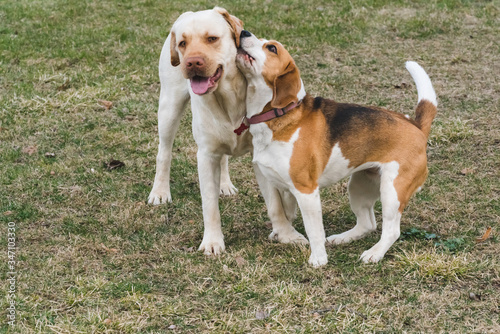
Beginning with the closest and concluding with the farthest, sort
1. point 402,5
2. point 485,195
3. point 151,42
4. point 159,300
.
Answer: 1. point 159,300
2. point 485,195
3. point 151,42
4. point 402,5

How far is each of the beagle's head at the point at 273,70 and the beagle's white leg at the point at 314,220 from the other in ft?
2.01

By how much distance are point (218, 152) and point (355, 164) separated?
0.98 meters

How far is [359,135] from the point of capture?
4.46 meters

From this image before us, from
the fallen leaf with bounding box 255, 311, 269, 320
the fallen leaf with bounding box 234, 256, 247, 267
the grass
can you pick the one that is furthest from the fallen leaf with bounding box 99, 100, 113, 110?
the fallen leaf with bounding box 255, 311, 269, 320

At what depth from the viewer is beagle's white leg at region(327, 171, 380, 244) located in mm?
4812

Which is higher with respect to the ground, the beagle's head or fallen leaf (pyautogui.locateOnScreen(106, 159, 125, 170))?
the beagle's head

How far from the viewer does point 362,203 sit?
4.88m

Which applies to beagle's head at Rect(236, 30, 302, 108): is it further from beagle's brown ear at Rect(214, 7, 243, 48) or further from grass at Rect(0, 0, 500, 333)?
grass at Rect(0, 0, 500, 333)

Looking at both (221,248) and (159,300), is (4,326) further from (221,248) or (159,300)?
(221,248)

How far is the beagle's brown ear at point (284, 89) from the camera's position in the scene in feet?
13.9

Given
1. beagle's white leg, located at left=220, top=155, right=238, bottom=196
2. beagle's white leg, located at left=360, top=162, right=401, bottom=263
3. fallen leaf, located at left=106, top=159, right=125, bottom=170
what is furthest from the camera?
fallen leaf, located at left=106, top=159, right=125, bottom=170

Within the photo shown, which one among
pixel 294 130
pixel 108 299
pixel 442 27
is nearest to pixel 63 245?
pixel 108 299

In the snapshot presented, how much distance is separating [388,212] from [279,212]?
2.76 ft

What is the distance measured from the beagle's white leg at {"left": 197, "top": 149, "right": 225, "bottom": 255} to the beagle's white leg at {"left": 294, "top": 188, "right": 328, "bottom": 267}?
0.74 meters
